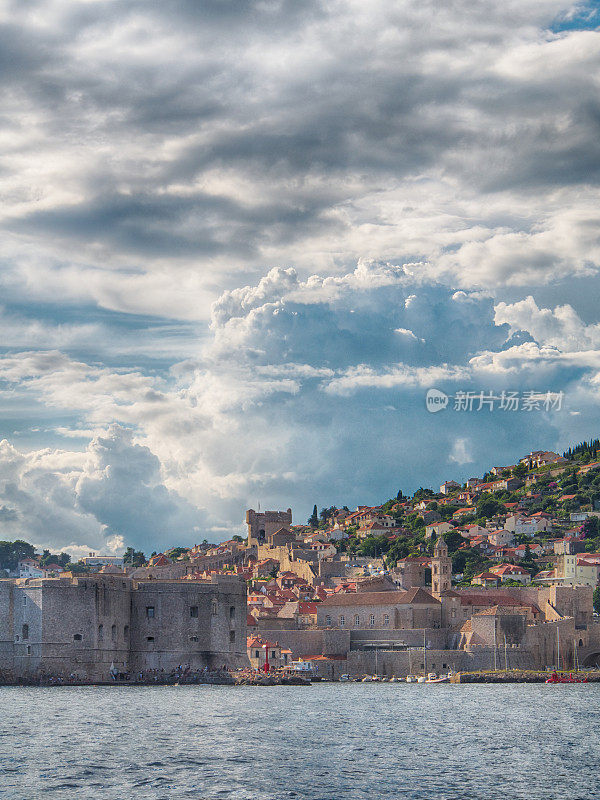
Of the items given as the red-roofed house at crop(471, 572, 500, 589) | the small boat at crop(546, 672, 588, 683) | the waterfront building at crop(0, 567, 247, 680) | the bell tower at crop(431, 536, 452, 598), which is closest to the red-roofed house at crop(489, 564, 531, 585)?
the red-roofed house at crop(471, 572, 500, 589)

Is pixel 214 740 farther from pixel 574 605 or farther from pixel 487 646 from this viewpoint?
pixel 574 605

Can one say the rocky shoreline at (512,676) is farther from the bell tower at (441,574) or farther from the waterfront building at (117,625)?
the waterfront building at (117,625)

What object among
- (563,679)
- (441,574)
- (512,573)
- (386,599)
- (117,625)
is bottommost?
(563,679)

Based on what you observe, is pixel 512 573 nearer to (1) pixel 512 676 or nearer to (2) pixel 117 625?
(1) pixel 512 676

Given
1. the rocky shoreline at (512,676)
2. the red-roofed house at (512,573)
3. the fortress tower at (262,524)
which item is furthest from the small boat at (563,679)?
the fortress tower at (262,524)

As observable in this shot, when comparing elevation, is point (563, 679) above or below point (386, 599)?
below

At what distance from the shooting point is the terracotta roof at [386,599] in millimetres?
103000

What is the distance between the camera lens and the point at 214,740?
154 feet

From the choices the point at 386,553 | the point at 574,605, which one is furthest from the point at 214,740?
the point at 386,553

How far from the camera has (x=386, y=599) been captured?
10350 cm

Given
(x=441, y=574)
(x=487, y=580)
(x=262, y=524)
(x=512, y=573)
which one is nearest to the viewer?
(x=441, y=574)

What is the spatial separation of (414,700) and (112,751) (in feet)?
101

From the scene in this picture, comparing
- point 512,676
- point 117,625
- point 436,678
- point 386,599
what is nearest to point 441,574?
point 386,599

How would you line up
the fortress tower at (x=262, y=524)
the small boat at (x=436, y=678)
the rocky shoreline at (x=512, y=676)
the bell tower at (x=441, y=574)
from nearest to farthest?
the rocky shoreline at (x=512, y=676) → the small boat at (x=436, y=678) → the bell tower at (x=441, y=574) → the fortress tower at (x=262, y=524)
